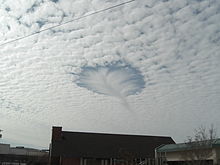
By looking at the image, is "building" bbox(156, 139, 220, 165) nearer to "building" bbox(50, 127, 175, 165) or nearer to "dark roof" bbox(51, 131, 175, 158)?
"building" bbox(50, 127, 175, 165)

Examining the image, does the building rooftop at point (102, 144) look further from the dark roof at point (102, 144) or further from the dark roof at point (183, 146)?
the dark roof at point (183, 146)

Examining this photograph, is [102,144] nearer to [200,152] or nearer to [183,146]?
[183,146]

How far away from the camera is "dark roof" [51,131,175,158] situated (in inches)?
1687

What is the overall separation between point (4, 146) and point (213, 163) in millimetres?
65069

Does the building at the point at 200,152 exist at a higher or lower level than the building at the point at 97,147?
lower

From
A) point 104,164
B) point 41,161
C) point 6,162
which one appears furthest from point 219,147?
point 6,162

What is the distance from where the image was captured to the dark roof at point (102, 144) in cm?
4284

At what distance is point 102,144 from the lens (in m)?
45.9

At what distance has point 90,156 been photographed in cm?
4244

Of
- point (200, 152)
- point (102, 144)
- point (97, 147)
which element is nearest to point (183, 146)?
point (200, 152)

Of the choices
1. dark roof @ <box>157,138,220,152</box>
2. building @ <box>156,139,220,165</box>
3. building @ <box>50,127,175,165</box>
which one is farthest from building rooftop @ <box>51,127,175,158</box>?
building @ <box>156,139,220,165</box>

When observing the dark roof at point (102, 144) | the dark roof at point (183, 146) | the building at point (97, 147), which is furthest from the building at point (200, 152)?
the dark roof at point (102, 144)

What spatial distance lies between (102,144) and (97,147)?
1308 millimetres

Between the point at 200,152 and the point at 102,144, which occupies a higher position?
the point at 102,144
